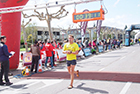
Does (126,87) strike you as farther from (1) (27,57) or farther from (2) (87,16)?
(2) (87,16)

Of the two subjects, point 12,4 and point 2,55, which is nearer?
point 2,55

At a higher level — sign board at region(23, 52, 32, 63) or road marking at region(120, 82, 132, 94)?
sign board at region(23, 52, 32, 63)

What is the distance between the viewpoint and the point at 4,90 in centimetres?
629

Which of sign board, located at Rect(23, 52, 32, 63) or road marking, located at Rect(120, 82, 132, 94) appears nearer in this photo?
road marking, located at Rect(120, 82, 132, 94)

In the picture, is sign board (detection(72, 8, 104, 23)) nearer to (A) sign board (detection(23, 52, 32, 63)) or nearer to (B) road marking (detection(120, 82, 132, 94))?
(A) sign board (detection(23, 52, 32, 63))

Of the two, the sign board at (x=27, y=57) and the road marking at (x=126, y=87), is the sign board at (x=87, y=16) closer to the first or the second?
the sign board at (x=27, y=57)

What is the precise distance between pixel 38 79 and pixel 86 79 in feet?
7.87

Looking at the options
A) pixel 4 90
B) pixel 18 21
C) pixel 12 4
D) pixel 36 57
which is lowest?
pixel 4 90

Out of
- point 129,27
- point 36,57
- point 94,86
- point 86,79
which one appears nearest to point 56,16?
point 36,57

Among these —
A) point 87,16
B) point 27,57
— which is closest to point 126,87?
point 27,57

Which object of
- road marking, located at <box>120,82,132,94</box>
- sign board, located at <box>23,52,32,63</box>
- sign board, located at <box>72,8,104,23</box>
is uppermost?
sign board, located at <box>72,8,104,23</box>

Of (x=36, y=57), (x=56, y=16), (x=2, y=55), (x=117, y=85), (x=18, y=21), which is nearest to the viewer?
(x=117, y=85)

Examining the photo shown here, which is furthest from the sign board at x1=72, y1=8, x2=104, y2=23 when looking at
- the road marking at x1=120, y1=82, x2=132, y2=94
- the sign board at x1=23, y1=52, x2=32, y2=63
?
the road marking at x1=120, y1=82, x2=132, y2=94

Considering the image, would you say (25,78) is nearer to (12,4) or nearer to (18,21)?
(18,21)
